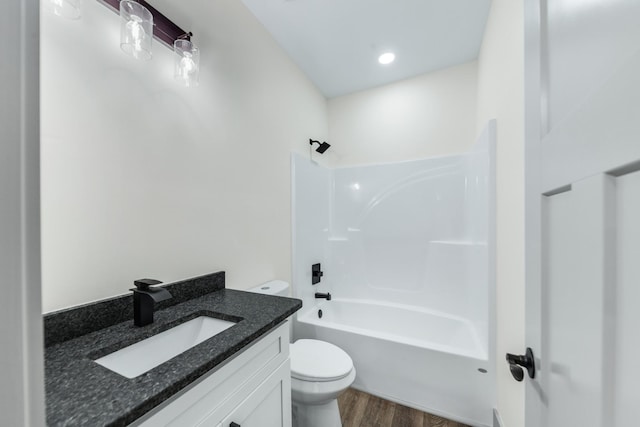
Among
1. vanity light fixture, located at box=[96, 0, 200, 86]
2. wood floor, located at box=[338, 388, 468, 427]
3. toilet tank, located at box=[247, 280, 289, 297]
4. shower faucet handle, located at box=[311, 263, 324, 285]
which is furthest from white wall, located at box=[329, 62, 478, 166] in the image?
wood floor, located at box=[338, 388, 468, 427]

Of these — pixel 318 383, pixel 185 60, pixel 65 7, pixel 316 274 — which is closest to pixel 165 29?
pixel 185 60

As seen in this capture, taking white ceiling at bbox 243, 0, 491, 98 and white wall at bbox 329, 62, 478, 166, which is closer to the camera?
white ceiling at bbox 243, 0, 491, 98

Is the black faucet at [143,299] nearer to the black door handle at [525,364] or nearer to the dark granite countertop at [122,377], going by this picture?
the dark granite countertop at [122,377]

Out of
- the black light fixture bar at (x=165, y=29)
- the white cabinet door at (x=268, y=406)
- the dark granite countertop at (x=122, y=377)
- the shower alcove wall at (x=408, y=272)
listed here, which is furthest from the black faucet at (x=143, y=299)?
the shower alcove wall at (x=408, y=272)

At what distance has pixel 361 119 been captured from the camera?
264 cm

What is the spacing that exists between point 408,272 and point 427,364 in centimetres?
89

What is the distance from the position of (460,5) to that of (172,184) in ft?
6.94

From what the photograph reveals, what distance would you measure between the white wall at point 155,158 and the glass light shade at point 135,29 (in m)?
0.04

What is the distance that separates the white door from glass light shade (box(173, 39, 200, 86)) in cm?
131

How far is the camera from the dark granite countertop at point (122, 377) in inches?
19.3

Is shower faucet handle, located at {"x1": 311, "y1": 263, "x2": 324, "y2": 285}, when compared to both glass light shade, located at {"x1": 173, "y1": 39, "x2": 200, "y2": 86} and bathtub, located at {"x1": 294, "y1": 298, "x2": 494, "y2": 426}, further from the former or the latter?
glass light shade, located at {"x1": 173, "y1": 39, "x2": 200, "y2": 86}

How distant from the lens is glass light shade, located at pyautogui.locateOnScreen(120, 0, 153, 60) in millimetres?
919

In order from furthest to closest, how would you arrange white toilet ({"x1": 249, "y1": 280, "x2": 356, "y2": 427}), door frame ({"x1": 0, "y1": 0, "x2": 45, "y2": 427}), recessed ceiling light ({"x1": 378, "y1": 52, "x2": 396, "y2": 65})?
recessed ceiling light ({"x1": 378, "y1": 52, "x2": 396, "y2": 65}), white toilet ({"x1": 249, "y1": 280, "x2": 356, "y2": 427}), door frame ({"x1": 0, "y1": 0, "x2": 45, "y2": 427})

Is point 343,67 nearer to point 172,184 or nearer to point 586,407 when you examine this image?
point 172,184
